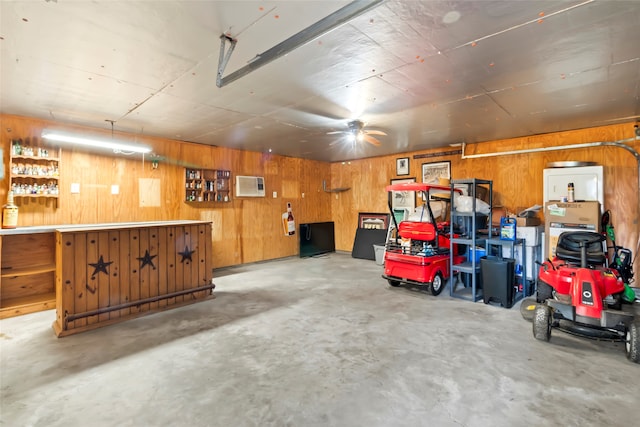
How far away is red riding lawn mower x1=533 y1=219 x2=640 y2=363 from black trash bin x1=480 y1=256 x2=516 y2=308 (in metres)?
0.59

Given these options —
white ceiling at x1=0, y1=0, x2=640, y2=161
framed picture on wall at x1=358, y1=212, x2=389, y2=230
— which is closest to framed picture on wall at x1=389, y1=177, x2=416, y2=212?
framed picture on wall at x1=358, y1=212, x2=389, y2=230

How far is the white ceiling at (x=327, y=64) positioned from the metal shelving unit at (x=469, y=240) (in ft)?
3.67

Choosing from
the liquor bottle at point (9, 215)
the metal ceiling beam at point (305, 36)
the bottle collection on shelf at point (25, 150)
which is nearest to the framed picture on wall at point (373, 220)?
the metal ceiling beam at point (305, 36)

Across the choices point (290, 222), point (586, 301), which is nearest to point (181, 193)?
point (290, 222)

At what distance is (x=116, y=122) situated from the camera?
4586 mm

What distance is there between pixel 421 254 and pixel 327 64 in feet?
9.93

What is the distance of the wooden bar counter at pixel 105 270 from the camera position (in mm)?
3324

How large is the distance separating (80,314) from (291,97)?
3384 mm

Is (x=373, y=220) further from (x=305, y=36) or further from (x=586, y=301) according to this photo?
(x=305, y=36)

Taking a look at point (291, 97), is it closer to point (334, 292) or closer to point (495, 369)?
point (334, 292)

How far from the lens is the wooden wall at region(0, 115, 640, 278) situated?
460 centimetres

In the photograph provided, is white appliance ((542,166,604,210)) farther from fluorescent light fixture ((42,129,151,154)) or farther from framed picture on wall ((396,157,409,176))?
fluorescent light fixture ((42,129,151,154))

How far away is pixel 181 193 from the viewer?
19.2 ft

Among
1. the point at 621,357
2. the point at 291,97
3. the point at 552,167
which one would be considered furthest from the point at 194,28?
the point at 552,167
